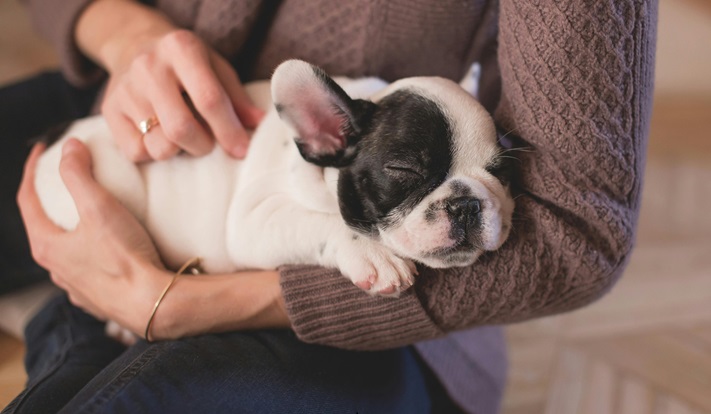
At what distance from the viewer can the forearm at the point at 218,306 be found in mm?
1014

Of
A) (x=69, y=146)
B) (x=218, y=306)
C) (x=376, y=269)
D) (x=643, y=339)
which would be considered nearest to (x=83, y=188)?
(x=69, y=146)

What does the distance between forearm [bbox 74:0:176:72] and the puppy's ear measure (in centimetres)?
47

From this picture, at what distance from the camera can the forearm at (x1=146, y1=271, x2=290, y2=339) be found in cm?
101

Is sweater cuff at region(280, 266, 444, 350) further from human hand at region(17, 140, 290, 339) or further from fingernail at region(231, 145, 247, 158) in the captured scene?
fingernail at region(231, 145, 247, 158)

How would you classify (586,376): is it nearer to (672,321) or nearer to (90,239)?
(672,321)

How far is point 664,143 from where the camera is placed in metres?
2.55

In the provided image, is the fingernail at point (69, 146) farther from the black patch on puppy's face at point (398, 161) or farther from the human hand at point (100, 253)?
the black patch on puppy's face at point (398, 161)

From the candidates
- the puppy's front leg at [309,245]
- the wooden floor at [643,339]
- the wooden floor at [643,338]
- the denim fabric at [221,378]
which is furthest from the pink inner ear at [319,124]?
the wooden floor at [643,339]

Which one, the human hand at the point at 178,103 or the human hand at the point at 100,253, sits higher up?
the human hand at the point at 178,103

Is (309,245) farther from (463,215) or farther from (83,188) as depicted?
(83,188)

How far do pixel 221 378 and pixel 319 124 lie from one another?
42cm

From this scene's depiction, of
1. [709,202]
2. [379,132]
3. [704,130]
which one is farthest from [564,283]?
[704,130]

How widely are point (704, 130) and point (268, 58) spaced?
2.17 m

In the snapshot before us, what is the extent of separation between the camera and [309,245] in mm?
1013
